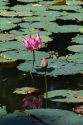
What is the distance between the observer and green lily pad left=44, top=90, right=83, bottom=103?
90.4 inches

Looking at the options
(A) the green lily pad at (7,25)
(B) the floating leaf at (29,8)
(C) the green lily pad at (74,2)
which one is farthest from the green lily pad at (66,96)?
(C) the green lily pad at (74,2)

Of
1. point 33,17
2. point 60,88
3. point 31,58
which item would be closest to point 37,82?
point 60,88

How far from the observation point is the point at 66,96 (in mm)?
2361

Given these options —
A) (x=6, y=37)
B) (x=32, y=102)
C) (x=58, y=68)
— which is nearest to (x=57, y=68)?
Result: (x=58, y=68)

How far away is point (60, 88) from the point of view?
2.60m

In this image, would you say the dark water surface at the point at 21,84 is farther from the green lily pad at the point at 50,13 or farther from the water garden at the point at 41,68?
the green lily pad at the point at 50,13

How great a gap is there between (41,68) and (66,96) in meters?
0.43

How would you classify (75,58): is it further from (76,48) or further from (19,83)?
(19,83)

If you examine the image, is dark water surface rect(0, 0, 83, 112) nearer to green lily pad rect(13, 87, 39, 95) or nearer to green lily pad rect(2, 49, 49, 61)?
green lily pad rect(13, 87, 39, 95)

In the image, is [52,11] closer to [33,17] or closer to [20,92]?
[33,17]

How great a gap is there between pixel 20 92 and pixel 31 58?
663 millimetres

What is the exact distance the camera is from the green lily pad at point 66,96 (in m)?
2.29

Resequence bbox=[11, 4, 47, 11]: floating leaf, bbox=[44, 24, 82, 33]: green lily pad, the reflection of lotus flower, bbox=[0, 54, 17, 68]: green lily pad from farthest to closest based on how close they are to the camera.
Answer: bbox=[11, 4, 47, 11]: floating leaf, bbox=[44, 24, 82, 33]: green lily pad, bbox=[0, 54, 17, 68]: green lily pad, the reflection of lotus flower

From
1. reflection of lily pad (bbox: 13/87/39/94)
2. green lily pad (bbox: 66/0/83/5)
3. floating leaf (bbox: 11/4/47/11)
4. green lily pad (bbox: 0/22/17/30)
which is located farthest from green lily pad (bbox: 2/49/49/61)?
green lily pad (bbox: 66/0/83/5)
